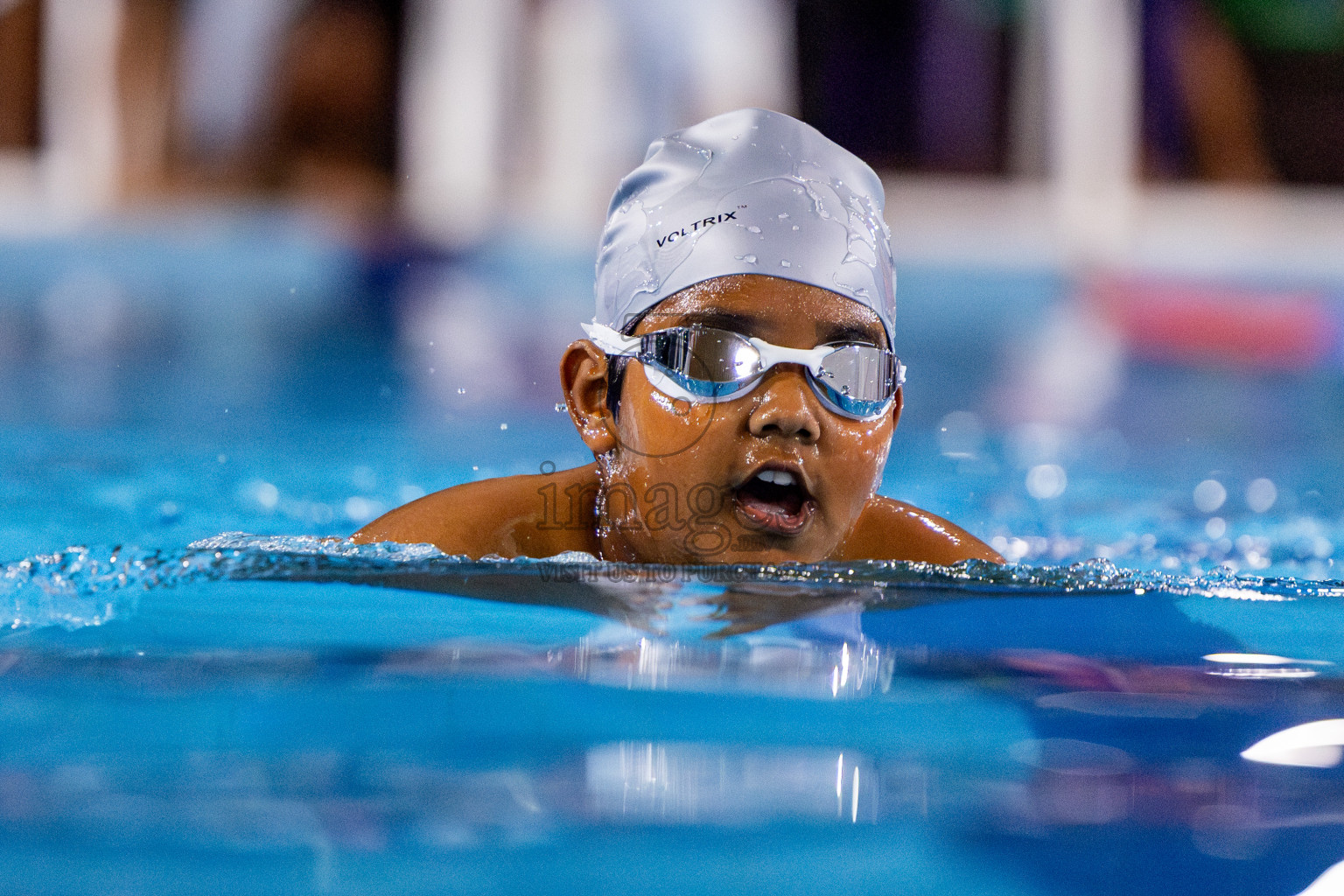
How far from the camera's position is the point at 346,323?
848 centimetres

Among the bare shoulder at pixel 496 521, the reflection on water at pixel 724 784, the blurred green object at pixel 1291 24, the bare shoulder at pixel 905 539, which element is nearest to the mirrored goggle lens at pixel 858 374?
the bare shoulder at pixel 905 539

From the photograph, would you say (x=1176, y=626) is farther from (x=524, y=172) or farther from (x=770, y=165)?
(x=524, y=172)

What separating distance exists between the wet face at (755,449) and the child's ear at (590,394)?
0.35 feet

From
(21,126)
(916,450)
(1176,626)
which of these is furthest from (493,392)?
(21,126)

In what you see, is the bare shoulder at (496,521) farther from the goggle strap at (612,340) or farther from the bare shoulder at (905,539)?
the bare shoulder at (905,539)

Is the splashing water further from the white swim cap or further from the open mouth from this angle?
→ the white swim cap

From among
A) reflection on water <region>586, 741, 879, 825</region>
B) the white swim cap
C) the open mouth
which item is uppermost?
the white swim cap

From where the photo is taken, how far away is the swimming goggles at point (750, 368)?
2273 millimetres

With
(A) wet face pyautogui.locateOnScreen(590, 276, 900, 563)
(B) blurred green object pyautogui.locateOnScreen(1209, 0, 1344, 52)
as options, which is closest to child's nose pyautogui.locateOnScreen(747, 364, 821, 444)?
(A) wet face pyautogui.locateOnScreen(590, 276, 900, 563)

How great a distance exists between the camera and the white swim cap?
239 centimetres

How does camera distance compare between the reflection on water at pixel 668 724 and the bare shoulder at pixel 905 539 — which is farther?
the bare shoulder at pixel 905 539

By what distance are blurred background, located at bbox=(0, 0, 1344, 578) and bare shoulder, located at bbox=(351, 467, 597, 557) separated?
4.52ft

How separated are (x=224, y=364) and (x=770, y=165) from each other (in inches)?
197

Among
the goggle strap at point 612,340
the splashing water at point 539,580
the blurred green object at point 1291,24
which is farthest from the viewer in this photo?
the blurred green object at point 1291,24
